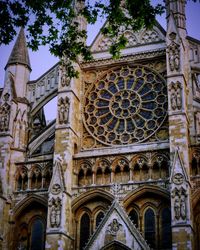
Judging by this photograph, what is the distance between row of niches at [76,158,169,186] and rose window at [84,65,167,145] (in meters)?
1.67

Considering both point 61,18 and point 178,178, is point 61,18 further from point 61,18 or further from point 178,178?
point 178,178

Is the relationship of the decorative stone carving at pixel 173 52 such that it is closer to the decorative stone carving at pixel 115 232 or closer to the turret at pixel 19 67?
the decorative stone carving at pixel 115 232

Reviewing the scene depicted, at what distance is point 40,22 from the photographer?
15.1 m

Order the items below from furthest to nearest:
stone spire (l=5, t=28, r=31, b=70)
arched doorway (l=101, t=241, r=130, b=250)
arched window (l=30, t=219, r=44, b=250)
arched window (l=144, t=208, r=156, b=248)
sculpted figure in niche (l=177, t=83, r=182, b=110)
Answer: stone spire (l=5, t=28, r=31, b=70), arched window (l=30, t=219, r=44, b=250), sculpted figure in niche (l=177, t=83, r=182, b=110), arched window (l=144, t=208, r=156, b=248), arched doorway (l=101, t=241, r=130, b=250)

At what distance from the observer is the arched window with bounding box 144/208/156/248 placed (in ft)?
73.9

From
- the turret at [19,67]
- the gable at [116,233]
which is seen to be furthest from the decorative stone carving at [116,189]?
the turret at [19,67]

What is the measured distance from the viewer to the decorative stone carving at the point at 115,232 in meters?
21.7

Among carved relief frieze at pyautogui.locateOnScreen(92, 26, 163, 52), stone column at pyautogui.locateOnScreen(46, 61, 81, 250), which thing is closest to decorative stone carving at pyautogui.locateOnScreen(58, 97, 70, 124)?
stone column at pyautogui.locateOnScreen(46, 61, 81, 250)

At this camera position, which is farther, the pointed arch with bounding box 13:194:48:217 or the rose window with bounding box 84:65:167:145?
the rose window with bounding box 84:65:167:145

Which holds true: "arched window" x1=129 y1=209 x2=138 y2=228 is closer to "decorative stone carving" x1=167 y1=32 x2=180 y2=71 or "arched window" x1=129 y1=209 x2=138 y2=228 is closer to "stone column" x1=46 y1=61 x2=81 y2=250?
"stone column" x1=46 y1=61 x2=81 y2=250

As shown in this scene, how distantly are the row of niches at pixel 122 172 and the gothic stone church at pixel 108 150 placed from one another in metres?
0.05

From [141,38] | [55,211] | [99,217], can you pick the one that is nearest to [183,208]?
[99,217]

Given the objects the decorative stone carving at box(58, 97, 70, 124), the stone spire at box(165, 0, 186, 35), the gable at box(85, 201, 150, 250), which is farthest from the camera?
the stone spire at box(165, 0, 186, 35)

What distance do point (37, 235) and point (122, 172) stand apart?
523 cm
